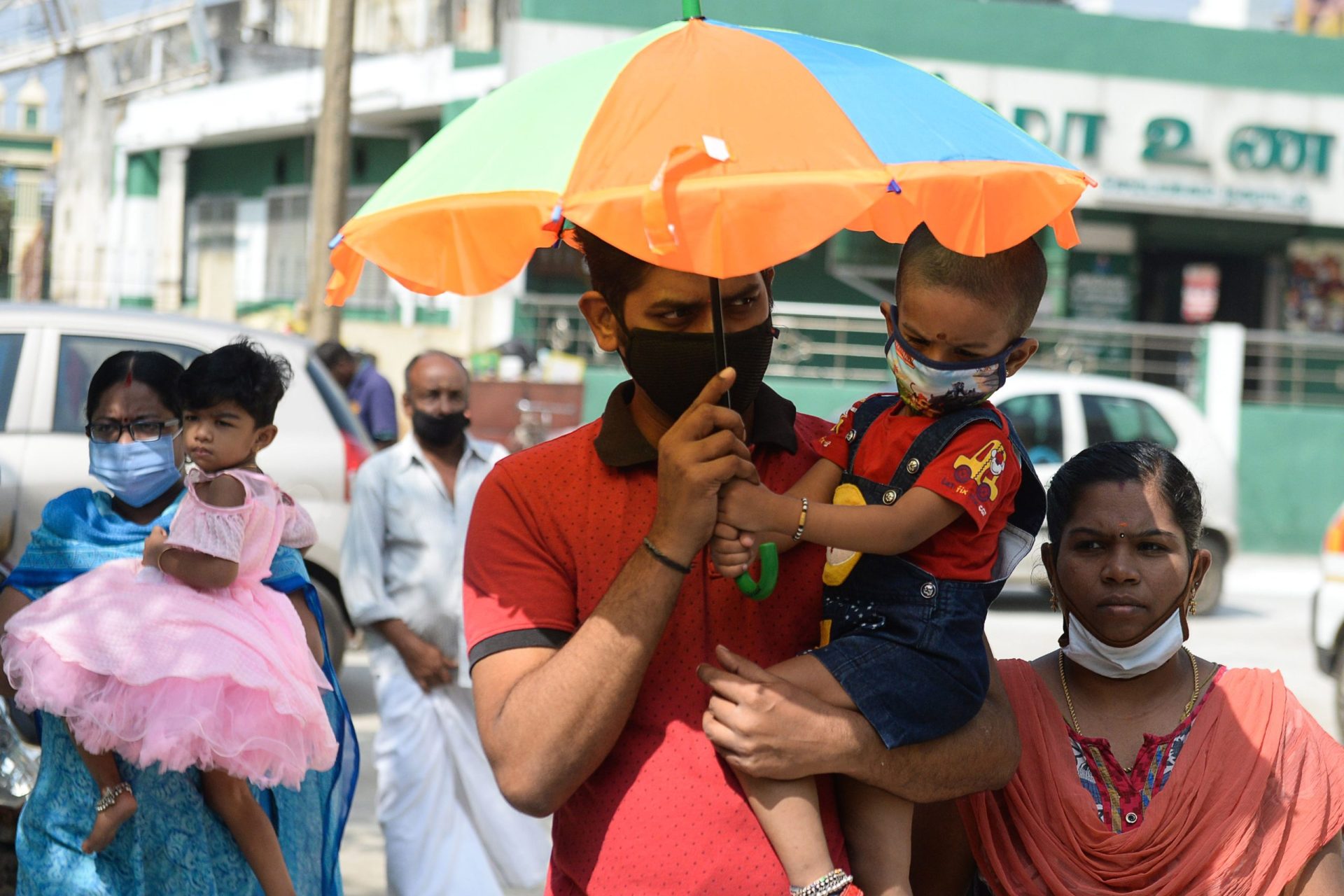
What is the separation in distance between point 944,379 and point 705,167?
68 centimetres

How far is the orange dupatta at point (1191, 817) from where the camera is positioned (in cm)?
247

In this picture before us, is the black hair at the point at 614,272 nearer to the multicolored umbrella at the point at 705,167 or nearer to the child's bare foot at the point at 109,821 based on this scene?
the multicolored umbrella at the point at 705,167

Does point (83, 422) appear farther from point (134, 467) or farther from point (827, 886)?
point (827, 886)

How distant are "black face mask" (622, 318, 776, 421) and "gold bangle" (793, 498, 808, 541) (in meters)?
0.18

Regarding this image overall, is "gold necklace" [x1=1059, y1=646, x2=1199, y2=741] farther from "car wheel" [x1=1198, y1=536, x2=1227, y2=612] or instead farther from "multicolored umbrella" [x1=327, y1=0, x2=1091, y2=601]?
"car wheel" [x1=1198, y1=536, x2=1227, y2=612]

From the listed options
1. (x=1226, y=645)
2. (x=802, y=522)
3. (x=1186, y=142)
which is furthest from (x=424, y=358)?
(x=1186, y=142)

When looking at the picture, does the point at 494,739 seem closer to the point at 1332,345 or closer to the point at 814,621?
the point at 814,621

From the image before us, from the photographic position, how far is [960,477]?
2.35 m

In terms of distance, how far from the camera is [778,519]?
2.14 meters

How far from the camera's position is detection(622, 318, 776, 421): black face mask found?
7.20 ft

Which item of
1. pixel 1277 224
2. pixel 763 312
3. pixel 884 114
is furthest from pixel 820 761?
pixel 1277 224

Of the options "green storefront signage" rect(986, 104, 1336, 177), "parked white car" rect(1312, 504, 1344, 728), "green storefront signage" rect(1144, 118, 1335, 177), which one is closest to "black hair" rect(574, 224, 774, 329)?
"parked white car" rect(1312, 504, 1344, 728)

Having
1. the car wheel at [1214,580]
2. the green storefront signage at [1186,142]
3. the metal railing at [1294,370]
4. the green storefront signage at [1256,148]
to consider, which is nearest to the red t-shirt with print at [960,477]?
the car wheel at [1214,580]

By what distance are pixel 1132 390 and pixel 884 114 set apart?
428 inches
